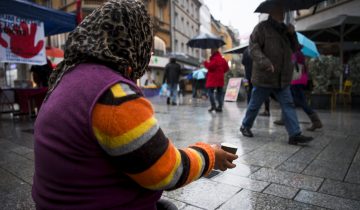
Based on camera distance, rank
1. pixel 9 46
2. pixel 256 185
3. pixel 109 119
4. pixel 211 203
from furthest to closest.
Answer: pixel 9 46 < pixel 256 185 < pixel 211 203 < pixel 109 119

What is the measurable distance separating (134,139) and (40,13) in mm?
6695

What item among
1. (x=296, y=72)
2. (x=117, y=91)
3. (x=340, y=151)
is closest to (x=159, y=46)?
(x=296, y=72)

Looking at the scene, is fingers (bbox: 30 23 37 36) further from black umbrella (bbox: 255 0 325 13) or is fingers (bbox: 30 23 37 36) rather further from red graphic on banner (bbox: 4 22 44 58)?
black umbrella (bbox: 255 0 325 13)

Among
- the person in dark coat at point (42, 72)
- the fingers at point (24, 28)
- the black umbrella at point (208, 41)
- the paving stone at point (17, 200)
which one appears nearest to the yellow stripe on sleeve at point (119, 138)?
the paving stone at point (17, 200)

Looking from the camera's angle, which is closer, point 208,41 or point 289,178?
point 289,178

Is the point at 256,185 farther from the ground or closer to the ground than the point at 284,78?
closer to the ground

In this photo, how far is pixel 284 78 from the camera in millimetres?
4512

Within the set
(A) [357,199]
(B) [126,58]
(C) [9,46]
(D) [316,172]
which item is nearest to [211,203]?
(A) [357,199]

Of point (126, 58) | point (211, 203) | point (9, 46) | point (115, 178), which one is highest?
point (9, 46)

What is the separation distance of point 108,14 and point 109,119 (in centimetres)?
42

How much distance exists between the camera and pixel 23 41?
6.79 m

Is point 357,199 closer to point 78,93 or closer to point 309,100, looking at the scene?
point 78,93

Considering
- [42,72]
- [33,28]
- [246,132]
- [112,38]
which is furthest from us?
[42,72]

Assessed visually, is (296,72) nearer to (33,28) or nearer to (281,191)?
(281,191)
